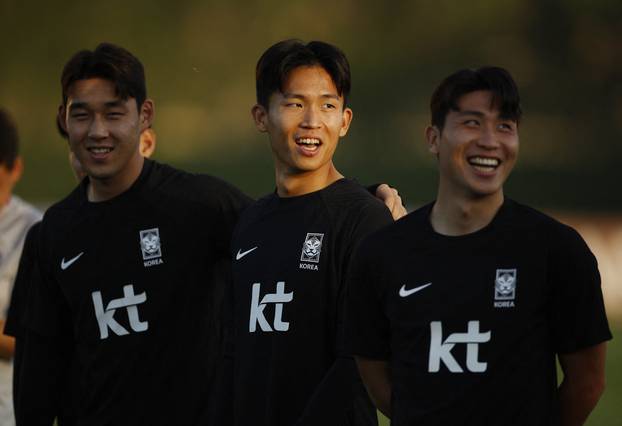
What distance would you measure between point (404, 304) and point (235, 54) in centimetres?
1919

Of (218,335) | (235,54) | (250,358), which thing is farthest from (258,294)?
(235,54)

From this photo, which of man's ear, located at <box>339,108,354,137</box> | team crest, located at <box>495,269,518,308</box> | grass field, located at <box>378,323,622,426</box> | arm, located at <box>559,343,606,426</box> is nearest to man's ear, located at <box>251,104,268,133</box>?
man's ear, located at <box>339,108,354,137</box>

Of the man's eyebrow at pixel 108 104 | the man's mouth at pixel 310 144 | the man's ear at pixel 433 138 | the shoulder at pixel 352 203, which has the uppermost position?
the man's eyebrow at pixel 108 104

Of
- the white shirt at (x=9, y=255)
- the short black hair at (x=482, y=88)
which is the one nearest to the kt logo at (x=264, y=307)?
the short black hair at (x=482, y=88)

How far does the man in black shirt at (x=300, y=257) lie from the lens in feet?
13.2

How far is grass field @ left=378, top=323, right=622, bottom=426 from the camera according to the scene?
9414 mm

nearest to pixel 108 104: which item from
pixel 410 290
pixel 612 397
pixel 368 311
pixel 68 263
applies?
pixel 68 263

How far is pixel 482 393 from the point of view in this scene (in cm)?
347

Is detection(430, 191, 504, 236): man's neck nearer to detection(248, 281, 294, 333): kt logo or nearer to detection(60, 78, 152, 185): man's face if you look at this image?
detection(248, 281, 294, 333): kt logo

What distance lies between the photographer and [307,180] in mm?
4262

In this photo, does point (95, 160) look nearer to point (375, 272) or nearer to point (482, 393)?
point (375, 272)

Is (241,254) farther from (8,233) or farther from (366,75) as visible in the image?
(366,75)

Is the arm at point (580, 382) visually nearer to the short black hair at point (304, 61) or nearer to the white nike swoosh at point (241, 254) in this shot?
the white nike swoosh at point (241, 254)

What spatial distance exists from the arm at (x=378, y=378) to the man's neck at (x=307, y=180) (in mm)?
698
